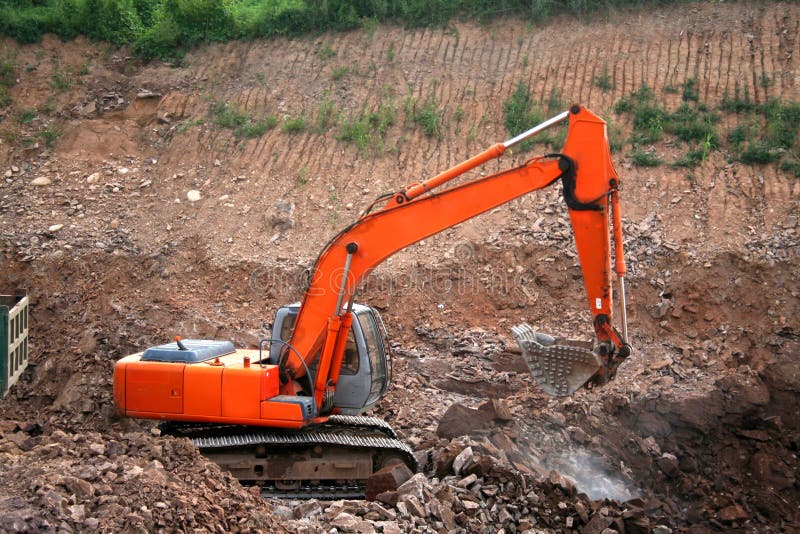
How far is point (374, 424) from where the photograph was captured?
29.4 ft

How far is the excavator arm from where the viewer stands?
728 centimetres

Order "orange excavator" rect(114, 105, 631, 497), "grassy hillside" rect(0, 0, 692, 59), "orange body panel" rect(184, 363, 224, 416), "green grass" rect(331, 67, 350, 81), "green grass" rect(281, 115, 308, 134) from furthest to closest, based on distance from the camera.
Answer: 1. "grassy hillside" rect(0, 0, 692, 59)
2. "green grass" rect(331, 67, 350, 81)
3. "green grass" rect(281, 115, 308, 134)
4. "orange body panel" rect(184, 363, 224, 416)
5. "orange excavator" rect(114, 105, 631, 497)

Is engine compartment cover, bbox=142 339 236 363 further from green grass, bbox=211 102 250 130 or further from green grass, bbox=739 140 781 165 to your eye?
green grass, bbox=739 140 781 165

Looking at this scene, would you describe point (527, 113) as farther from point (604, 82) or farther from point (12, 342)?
point (12, 342)

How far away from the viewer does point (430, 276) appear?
1341 centimetres

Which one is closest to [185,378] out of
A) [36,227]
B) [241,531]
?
[241,531]

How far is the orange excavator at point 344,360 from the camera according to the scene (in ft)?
24.1

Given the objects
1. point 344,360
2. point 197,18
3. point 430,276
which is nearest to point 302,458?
point 344,360

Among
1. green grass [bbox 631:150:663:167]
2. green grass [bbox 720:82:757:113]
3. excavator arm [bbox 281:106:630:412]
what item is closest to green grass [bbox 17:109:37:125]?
excavator arm [bbox 281:106:630:412]

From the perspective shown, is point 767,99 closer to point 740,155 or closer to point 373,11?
point 740,155

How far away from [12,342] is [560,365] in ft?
15.5

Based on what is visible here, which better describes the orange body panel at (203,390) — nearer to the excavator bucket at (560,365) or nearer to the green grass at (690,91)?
the excavator bucket at (560,365)

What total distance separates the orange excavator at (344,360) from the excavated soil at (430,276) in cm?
74

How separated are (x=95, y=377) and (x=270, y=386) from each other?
15.1ft
